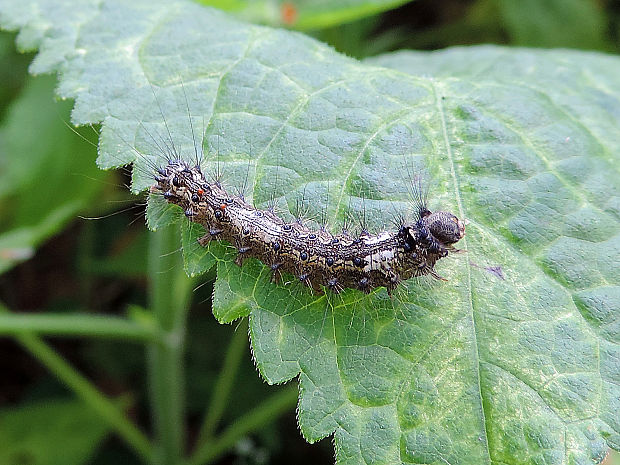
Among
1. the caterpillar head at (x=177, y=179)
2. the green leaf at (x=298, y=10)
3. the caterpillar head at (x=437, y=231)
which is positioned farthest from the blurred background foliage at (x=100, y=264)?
the caterpillar head at (x=437, y=231)

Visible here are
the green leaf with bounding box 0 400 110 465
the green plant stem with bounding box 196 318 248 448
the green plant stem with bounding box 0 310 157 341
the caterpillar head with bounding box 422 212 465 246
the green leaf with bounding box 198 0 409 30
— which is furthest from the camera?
the green leaf with bounding box 0 400 110 465

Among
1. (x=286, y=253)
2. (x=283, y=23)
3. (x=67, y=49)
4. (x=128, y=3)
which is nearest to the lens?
(x=286, y=253)

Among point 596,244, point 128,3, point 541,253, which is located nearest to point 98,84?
point 128,3

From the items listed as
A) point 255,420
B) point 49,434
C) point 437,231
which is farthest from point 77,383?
point 437,231

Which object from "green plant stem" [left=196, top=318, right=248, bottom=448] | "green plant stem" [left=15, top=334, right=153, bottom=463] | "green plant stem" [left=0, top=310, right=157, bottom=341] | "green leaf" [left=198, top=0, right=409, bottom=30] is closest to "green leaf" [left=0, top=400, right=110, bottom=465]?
"green plant stem" [left=15, top=334, right=153, bottom=463]

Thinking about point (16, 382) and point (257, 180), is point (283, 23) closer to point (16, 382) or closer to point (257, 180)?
point (257, 180)

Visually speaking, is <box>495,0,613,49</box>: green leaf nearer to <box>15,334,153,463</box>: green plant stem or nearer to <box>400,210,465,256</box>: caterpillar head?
<box>400,210,465,256</box>: caterpillar head

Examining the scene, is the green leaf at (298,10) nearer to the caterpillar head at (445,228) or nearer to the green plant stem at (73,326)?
the caterpillar head at (445,228)
